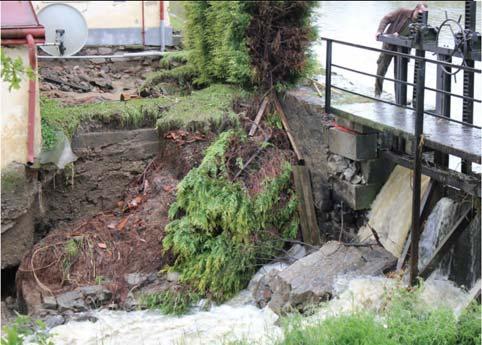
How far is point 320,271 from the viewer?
923 cm

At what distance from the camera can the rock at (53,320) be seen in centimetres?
917

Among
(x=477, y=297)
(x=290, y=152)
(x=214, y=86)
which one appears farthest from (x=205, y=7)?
(x=477, y=297)

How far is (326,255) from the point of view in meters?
9.53

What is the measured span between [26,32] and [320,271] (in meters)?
4.34

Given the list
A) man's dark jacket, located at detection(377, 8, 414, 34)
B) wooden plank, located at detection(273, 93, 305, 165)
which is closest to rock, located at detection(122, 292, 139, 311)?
wooden plank, located at detection(273, 93, 305, 165)

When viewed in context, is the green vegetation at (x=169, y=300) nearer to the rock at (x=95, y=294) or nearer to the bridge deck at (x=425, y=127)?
the rock at (x=95, y=294)

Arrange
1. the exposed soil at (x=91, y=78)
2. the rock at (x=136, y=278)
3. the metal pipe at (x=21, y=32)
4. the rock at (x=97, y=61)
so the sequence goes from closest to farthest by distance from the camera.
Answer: the metal pipe at (x=21, y=32)
the rock at (x=136, y=278)
the exposed soil at (x=91, y=78)
the rock at (x=97, y=61)

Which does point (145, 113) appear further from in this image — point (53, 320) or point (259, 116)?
point (53, 320)

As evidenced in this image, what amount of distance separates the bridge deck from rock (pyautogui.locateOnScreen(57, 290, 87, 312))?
375 centimetres

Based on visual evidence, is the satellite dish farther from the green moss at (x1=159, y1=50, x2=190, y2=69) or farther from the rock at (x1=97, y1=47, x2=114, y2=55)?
the rock at (x1=97, y1=47, x2=114, y2=55)

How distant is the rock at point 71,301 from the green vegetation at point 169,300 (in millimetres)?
681

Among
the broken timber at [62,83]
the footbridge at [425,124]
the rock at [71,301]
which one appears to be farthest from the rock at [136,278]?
the broken timber at [62,83]

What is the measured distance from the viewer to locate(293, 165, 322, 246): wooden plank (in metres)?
10.5

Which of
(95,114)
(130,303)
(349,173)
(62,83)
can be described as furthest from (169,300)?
(62,83)
